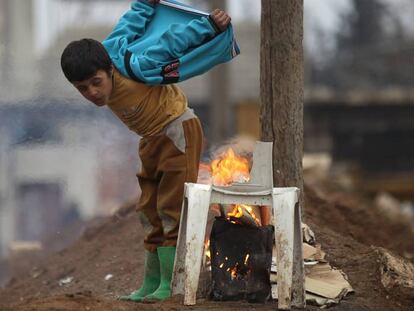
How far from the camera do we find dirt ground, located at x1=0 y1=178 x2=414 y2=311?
23.9ft

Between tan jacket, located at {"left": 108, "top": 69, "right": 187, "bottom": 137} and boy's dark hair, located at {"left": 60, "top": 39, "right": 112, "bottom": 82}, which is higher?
boy's dark hair, located at {"left": 60, "top": 39, "right": 112, "bottom": 82}

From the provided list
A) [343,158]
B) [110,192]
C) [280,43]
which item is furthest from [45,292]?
[343,158]

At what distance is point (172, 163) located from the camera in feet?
25.5

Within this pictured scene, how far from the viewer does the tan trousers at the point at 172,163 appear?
7.75 metres

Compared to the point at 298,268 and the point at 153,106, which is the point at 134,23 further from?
the point at 298,268

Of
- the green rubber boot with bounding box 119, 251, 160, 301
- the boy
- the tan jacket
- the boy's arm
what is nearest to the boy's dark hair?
the boy

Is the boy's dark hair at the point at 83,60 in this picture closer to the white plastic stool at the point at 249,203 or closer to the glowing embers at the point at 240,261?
the white plastic stool at the point at 249,203

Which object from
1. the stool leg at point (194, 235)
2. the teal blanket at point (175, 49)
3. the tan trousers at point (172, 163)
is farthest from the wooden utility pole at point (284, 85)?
the stool leg at point (194, 235)

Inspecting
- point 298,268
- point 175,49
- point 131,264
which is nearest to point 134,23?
point 175,49

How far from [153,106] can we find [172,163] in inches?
15.0

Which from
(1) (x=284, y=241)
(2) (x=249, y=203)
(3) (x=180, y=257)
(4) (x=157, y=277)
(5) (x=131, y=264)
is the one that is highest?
(2) (x=249, y=203)

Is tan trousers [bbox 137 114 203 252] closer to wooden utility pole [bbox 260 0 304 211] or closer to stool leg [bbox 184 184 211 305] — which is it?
stool leg [bbox 184 184 211 305]

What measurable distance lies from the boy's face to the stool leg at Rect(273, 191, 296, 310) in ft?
4.02

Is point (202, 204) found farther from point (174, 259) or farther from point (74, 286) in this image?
point (74, 286)
